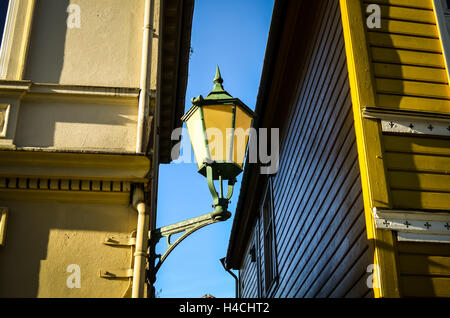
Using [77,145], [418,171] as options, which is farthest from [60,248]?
[418,171]

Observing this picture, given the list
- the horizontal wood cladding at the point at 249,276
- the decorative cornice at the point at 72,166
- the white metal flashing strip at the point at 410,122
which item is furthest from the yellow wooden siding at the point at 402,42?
the horizontal wood cladding at the point at 249,276

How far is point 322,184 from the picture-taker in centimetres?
689

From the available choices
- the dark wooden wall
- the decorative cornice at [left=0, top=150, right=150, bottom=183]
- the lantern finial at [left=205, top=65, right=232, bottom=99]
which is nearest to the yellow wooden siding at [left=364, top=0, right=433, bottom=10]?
the dark wooden wall

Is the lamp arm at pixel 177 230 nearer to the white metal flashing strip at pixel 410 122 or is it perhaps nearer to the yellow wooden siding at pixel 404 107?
the yellow wooden siding at pixel 404 107

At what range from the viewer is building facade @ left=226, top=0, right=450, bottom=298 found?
15.5 feet

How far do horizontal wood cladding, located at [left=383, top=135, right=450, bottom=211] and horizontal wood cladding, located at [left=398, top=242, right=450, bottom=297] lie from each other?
14.1 inches

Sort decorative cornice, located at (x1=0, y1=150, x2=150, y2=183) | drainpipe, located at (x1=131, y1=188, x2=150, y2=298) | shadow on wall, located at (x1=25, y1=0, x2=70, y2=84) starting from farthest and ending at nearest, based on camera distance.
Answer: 1. shadow on wall, located at (x1=25, y1=0, x2=70, y2=84)
2. decorative cornice, located at (x1=0, y1=150, x2=150, y2=183)
3. drainpipe, located at (x1=131, y1=188, x2=150, y2=298)

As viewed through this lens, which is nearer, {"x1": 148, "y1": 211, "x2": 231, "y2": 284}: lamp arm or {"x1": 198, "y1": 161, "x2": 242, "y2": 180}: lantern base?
{"x1": 198, "y1": 161, "x2": 242, "y2": 180}: lantern base

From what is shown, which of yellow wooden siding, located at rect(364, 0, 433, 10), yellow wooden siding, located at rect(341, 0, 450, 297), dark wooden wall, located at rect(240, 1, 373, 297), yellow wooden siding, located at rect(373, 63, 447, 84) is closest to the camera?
yellow wooden siding, located at rect(341, 0, 450, 297)

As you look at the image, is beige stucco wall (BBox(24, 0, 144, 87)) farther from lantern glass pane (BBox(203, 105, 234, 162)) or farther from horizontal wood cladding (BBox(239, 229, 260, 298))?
horizontal wood cladding (BBox(239, 229, 260, 298))

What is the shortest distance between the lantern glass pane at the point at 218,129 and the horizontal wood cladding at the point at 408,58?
170 cm

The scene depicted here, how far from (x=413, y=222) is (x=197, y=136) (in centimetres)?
194

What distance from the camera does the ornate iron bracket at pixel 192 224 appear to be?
4270mm
